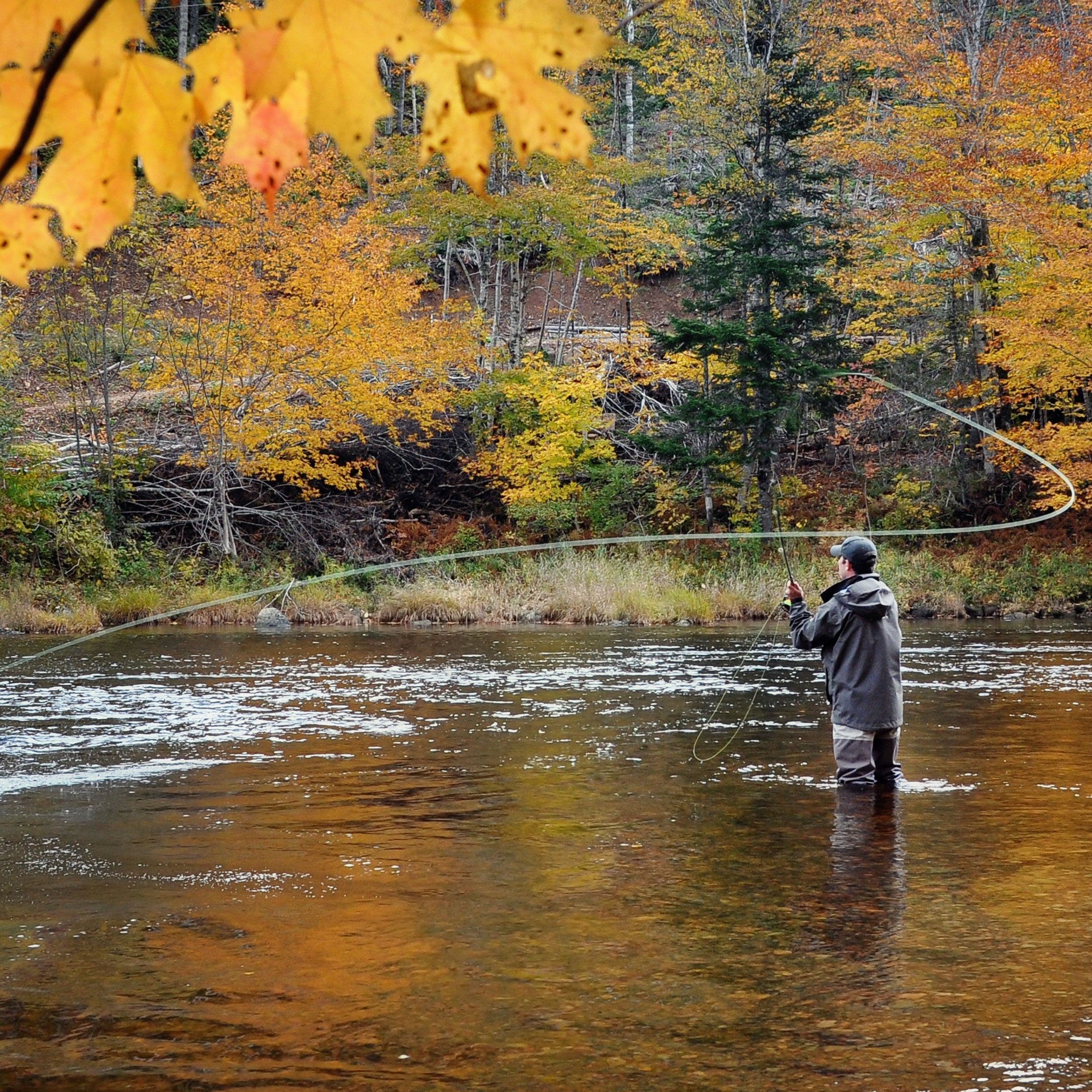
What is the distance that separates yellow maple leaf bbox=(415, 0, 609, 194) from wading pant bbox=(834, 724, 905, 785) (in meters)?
7.97

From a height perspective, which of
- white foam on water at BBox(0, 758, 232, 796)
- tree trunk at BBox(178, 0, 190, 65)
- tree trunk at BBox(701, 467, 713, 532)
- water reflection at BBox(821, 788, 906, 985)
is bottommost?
white foam on water at BBox(0, 758, 232, 796)

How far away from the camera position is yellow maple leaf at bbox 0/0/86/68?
162cm

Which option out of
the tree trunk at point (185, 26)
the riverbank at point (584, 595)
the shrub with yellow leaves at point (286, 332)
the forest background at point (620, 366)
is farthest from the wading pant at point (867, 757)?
the tree trunk at point (185, 26)

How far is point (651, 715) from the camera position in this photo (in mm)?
14039

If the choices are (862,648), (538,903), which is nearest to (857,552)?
(862,648)

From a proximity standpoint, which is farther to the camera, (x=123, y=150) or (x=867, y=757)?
(x=867, y=757)

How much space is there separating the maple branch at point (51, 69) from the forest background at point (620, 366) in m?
25.0

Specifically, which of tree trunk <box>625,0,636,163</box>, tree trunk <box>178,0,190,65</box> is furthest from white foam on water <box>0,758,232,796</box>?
tree trunk <box>178,0,190,65</box>

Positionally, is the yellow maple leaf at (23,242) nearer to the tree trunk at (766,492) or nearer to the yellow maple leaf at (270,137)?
the yellow maple leaf at (270,137)

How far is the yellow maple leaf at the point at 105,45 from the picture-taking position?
1676mm

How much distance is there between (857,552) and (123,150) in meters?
7.96

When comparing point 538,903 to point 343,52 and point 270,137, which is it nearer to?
point 270,137

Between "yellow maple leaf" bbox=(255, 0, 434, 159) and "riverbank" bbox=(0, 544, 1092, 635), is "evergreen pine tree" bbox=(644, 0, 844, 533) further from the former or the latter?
"yellow maple leaf" bbox=(255, 0, 434, 159)

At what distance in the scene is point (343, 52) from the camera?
1647 mm
